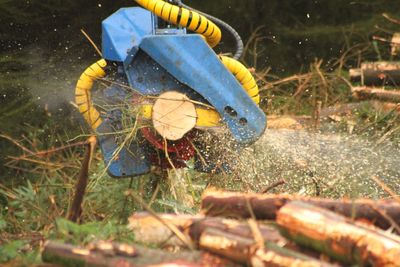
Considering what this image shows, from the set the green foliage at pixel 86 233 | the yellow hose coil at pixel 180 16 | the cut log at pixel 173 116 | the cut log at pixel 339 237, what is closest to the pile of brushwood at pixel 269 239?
the cut log at pixel 339 237

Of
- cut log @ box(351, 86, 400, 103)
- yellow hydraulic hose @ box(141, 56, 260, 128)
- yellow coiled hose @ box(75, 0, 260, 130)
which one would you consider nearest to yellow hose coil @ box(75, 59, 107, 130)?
yellow coiled hose @ box(75, 0, 260, 130)

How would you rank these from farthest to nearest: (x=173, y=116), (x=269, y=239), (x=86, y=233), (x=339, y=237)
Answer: (x=173, y=116) < (x=86, y=233) < (x=269, y=239) < (x=339, y=237)

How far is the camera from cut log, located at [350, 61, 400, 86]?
723 cm

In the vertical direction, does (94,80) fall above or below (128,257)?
below

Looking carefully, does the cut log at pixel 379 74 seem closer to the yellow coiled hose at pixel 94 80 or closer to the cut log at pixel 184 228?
the yellow coiled hose at pixel 94 80

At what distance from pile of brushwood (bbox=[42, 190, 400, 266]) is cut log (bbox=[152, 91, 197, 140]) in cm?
129

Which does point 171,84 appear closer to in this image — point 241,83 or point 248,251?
point 241,83

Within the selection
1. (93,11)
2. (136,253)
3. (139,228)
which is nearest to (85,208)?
(139,228)

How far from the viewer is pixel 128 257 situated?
2746 millimetres

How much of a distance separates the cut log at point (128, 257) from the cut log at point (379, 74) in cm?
470

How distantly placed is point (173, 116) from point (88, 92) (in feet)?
1.94

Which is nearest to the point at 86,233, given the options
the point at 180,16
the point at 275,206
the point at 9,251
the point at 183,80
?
the point at 9,251

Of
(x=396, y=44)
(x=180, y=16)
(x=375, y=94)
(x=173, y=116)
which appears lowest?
(x=375, y=94)

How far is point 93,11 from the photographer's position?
25.1 ft
